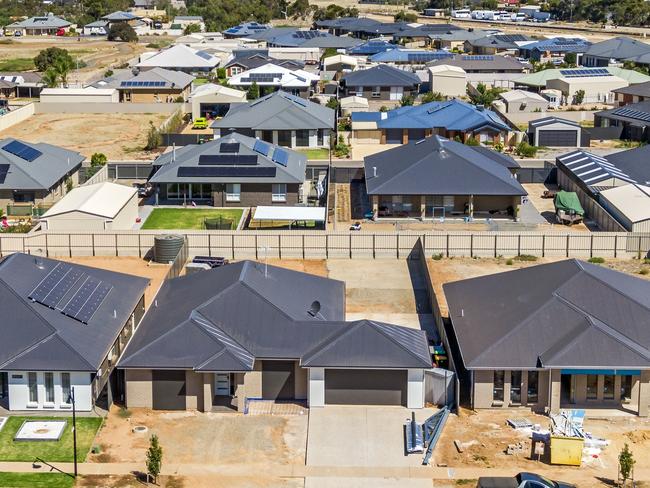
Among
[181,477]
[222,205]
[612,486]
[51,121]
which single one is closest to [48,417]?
[181,477]

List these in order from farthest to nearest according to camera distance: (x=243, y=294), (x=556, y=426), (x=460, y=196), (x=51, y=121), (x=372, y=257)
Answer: (x=51, y=121) → (x=460, y=196) → (x=372, y=257) → (x=243, y=294) → (x=556, y=426)

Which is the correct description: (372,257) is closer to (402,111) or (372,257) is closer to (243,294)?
(243,294)

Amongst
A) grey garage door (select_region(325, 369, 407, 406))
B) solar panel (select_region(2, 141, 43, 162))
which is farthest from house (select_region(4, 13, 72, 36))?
grey garage door (select_region(325, 369, 407, 406))

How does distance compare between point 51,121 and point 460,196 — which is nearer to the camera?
point 460,196

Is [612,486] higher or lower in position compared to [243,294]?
lower

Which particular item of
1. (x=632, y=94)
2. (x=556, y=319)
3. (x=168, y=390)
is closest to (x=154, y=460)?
(x=168, y=390)

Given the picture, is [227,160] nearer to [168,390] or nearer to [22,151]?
[22,151]
